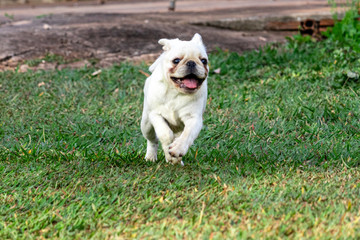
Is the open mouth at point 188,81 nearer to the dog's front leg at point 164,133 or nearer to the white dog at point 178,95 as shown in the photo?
the white dog at point 178,95

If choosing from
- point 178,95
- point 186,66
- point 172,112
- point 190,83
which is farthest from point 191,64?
point 172,112

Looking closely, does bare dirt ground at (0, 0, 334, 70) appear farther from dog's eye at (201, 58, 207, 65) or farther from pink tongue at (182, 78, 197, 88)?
pink tongue at (182, 78, 197, 88)

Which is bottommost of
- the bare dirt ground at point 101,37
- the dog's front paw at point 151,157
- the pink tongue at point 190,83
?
the dog's front paw at point 151,157

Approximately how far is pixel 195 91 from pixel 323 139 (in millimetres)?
1736

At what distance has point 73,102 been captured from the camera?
6.74m

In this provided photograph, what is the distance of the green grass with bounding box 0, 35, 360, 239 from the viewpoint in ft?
11.5

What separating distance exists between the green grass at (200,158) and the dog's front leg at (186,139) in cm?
28

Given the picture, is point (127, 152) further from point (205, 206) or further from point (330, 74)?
point (330, 74)

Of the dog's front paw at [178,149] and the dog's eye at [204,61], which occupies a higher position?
Result: the dog's eye at [204,61]

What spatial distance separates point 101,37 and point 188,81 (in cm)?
524

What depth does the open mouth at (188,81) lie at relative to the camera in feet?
13.4

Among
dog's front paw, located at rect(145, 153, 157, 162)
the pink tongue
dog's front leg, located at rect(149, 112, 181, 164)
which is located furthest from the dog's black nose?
dog's front paw, located at rect(145, 153, 157, 162)

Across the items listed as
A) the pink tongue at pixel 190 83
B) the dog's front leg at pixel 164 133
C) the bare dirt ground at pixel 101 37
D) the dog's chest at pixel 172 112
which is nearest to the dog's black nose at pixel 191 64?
the pink tongue at pixel 190 83

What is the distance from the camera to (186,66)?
402 cm
